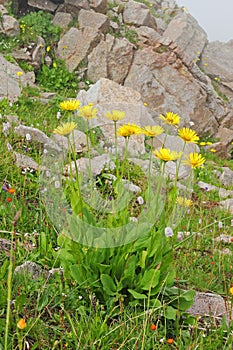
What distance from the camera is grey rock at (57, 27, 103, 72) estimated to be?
37.1ft

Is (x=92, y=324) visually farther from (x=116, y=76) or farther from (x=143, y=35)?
(x=143, y=35)

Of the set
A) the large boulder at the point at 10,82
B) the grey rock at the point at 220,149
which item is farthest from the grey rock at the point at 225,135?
the large boulder at the point at 10,82

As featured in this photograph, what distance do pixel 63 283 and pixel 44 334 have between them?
45 centimetres

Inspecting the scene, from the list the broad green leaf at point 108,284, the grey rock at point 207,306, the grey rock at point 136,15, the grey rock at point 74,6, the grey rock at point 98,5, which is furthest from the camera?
the grey rock at point 136,15

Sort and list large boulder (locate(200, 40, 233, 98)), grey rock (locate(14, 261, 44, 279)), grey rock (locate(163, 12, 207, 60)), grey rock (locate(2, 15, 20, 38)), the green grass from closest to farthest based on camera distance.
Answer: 1. the green grass
2. grey rock (locate(14, 261, 44, 279))
3. grey rock (locate(2, 15, 20, 38))
4. grey rock (locate(163, 12, 207, 60))
5. large boulder (locate(200, 40, 233, 98))

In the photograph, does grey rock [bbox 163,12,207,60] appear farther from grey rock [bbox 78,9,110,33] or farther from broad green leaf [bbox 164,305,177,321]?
broad green leaf [bbox 164,305,177,321]

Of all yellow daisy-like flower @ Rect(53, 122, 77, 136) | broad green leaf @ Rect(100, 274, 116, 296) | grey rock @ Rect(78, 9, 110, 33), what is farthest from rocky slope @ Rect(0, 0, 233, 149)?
broad green leaf @ Rect(100, 274, 116, 296)

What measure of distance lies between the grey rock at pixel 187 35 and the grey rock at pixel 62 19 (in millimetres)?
3777

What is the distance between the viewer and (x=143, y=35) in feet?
42.1

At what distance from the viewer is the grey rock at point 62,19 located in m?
11.9

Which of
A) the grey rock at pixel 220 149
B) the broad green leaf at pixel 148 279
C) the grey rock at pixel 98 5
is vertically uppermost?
the grey rock at pixel 98 5

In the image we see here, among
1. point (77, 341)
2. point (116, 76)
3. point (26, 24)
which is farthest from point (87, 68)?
point (77, 341)

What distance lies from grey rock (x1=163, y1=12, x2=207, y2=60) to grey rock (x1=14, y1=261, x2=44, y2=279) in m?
13.0

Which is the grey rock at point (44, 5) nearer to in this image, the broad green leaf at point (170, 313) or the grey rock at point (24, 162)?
the grey rock at point (24, 162)
